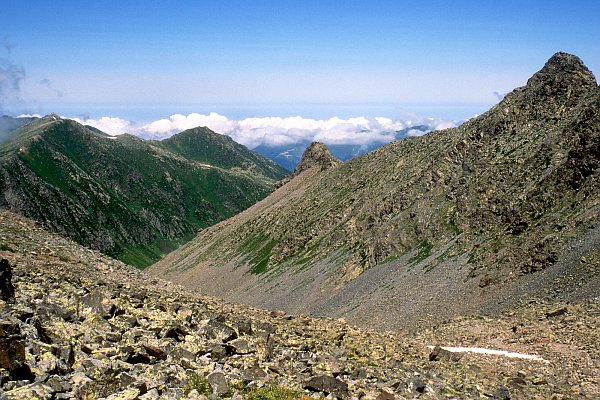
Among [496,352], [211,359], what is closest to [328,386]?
[211,359]

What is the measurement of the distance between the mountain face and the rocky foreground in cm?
2546

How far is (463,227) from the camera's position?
80.4m

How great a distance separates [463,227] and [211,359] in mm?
69406

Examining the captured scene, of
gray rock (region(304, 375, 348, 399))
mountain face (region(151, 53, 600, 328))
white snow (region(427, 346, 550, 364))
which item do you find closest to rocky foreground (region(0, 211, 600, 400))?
gray rock (region(304, 375, 348, 399))

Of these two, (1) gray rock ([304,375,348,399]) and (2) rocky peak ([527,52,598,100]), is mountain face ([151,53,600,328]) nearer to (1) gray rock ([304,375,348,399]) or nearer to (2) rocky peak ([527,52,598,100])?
(2) rocky peak ([527,52,598,100])

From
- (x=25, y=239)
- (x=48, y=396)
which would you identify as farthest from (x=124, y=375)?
(x=25, y=239)

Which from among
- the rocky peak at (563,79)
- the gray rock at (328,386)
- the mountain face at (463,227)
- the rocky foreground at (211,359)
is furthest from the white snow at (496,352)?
the rocky peak at (563,79)

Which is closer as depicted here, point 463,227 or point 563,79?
point 463,227

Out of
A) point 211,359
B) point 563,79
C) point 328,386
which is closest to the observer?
point 328,386

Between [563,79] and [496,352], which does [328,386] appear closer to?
[496,352]

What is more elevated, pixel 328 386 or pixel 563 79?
pixel 563 79

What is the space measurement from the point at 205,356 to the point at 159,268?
187 m

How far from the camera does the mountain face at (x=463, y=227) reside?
5791cm

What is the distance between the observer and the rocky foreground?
15.1 metres
